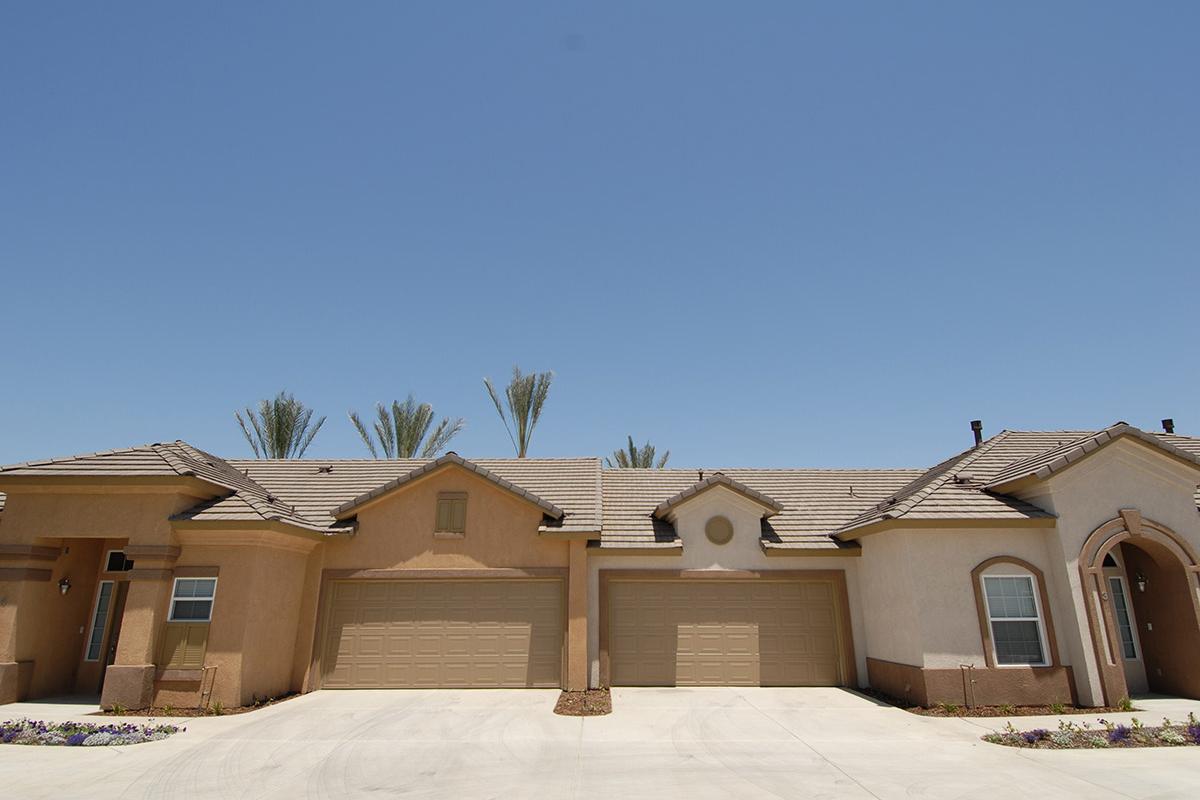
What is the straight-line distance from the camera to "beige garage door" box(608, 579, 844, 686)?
49.7 ft

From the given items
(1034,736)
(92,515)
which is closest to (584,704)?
(1034,736)

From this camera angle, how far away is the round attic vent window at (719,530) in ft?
52.4

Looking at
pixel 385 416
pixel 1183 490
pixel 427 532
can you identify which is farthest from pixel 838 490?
pixel 385 416

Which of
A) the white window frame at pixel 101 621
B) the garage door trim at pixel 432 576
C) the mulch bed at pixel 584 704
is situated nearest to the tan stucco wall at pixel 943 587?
the mulch bed at pixel 584 704

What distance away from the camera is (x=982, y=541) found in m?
13.2

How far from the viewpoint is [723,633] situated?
50.5ft

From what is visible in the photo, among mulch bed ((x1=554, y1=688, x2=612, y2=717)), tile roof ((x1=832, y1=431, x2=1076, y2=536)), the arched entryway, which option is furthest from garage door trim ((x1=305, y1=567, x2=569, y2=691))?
the arched entryway

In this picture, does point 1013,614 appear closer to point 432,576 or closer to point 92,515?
point 432,576

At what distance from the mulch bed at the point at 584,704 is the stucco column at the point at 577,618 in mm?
456

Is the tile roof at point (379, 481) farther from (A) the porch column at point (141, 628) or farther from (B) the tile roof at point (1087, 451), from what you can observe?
(B) the tile roof at point (1087, 451)

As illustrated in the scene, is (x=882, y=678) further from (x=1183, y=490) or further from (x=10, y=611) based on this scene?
(x=10, y=611)

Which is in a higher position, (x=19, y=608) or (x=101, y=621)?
(x=19, y=608)

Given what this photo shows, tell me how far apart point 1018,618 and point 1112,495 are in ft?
11.0

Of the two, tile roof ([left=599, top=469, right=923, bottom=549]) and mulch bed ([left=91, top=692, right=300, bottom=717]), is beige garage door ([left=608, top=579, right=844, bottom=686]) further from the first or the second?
mulch bed ([left=91, top=692, right=300, bottom=717])
